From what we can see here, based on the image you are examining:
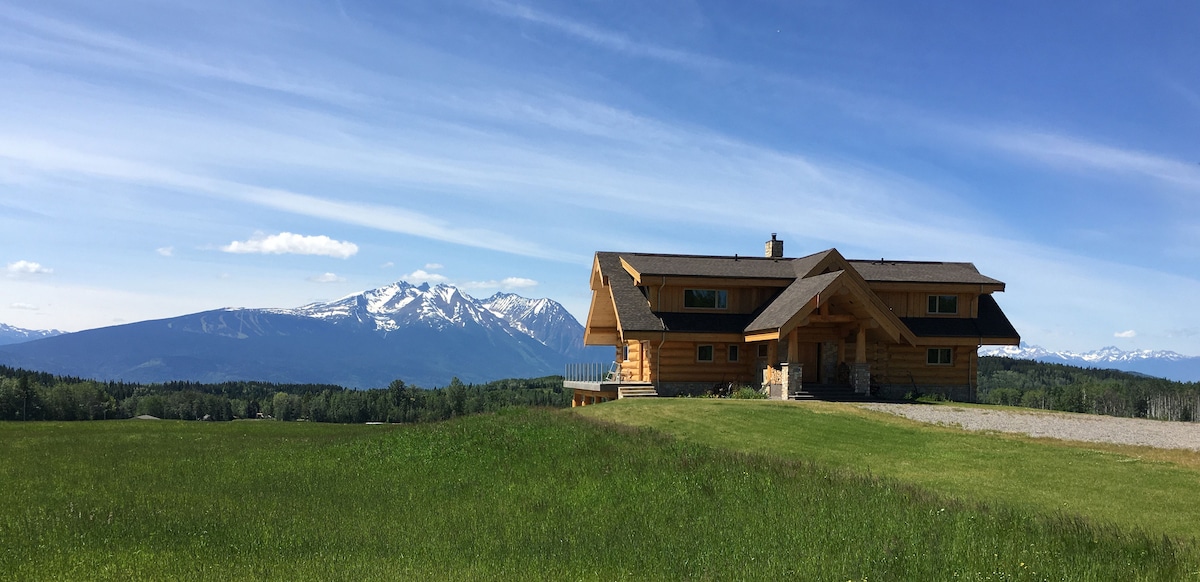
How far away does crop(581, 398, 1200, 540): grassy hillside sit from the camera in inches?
A: 595

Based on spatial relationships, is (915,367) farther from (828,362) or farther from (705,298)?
(705,298)

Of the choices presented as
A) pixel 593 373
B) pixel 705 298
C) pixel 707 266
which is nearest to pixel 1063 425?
pixel 705 298

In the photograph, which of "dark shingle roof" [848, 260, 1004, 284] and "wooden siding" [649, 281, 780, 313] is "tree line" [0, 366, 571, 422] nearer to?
"wooden siding" [649, 281, 780, 313]

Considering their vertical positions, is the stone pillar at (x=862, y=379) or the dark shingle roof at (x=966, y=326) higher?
the dark shingle roof at (x=966, y=326)

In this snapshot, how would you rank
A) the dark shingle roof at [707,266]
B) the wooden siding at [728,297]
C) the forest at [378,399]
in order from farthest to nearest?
the forest at [378,399], the wooden siding at [728,297], the dark shingle roof at [707,266]

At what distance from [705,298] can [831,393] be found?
7.82 metres

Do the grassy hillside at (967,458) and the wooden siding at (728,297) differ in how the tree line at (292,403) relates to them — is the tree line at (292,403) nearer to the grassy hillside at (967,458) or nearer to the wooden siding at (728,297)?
the wooden siding at (728,297)

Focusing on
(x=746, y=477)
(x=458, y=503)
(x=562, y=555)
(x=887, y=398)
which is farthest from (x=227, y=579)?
(x=887, y=398)

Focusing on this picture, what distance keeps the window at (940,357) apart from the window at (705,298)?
10.8 metres

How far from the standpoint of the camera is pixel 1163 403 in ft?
176

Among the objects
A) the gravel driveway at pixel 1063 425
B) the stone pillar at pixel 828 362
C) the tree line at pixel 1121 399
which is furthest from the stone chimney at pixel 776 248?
the tree line at pixel 1121 399

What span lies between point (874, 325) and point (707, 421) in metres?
14.3

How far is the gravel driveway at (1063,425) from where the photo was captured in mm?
24709

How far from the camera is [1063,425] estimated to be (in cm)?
2905
